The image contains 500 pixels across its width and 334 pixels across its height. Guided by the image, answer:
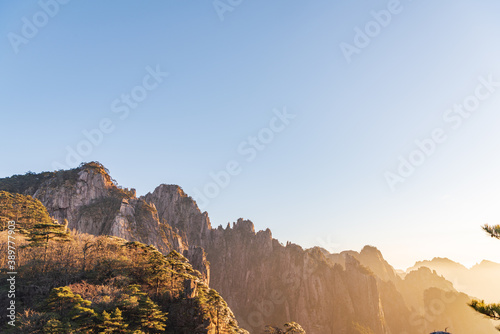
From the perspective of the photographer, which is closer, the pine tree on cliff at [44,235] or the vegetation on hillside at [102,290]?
the vegetation on hillside at [102,290]

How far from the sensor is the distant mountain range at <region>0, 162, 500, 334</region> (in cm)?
10075

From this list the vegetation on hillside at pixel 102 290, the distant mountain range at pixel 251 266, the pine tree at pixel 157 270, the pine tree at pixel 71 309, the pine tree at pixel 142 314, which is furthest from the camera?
the distant mountain range at pixel 251 266

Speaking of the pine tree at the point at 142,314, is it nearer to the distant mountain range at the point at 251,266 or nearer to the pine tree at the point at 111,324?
the pine tree at the point at 111,324

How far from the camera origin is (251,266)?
6147 inches

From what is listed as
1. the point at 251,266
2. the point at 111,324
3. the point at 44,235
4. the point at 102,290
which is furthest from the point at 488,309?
the point at 251,266

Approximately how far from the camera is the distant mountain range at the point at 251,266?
101 meters

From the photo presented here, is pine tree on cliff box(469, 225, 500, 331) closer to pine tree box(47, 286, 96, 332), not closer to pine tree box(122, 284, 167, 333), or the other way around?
pine tree box(122, 284, 167, 333)

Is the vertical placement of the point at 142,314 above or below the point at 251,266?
below

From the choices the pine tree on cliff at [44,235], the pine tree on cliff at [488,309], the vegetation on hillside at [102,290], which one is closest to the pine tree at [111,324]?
the vegetation on hillside at [102,290]

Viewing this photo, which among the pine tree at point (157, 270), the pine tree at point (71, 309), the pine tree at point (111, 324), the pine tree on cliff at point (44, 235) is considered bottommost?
the pine tree at point (111, 324)

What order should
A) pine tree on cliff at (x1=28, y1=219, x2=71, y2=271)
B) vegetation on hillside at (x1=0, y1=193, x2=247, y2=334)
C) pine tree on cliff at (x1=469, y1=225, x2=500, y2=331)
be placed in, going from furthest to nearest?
pine tree on cliff at (x1=28, y1=219, x2=71, y2=271) → vegetation on hillside at (x1=0, y1=193, x2=247, y2=334) → pine tree on cliff at (x1=469, y1=225, x2=500, y2=331)

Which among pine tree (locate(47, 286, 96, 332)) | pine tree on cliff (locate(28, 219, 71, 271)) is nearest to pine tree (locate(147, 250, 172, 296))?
pine tree (locate(47, 286, 96, 332))

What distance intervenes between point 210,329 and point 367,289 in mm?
126212

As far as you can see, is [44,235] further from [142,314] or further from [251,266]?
[251,266]
